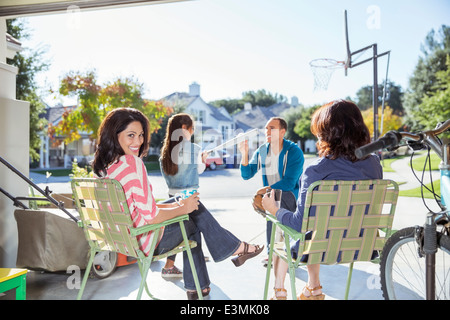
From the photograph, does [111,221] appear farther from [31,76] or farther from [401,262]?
[31,76]

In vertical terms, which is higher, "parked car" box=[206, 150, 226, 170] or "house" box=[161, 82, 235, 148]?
"house" box=[161, 82, 235, 148]

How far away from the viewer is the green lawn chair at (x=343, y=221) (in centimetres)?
147

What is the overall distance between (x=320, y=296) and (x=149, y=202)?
35.2 inches

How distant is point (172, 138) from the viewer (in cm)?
269

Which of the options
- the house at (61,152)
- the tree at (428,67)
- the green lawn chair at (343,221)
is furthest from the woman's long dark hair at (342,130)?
the house at (61,152)

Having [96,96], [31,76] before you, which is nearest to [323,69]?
[96,96]

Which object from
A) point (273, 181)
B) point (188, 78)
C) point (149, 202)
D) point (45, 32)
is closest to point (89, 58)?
point (45, 32)

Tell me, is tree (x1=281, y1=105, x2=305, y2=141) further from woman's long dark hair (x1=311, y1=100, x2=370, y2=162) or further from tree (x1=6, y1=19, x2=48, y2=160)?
woman's long dark hair (x1=311, y1=100, x2=370, y2=162)

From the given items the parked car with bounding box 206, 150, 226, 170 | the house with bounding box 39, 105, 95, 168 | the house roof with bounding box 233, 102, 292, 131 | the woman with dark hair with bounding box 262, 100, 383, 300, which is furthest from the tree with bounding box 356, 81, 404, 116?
the house with bounding box 39, 105, 95, 168

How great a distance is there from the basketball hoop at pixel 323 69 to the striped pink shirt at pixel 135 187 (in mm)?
3315

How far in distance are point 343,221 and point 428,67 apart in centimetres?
1169

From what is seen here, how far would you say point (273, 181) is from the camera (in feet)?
8.61

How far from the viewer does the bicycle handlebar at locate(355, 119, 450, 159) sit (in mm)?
1161

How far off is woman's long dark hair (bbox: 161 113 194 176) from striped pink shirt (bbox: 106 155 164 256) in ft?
2.98
